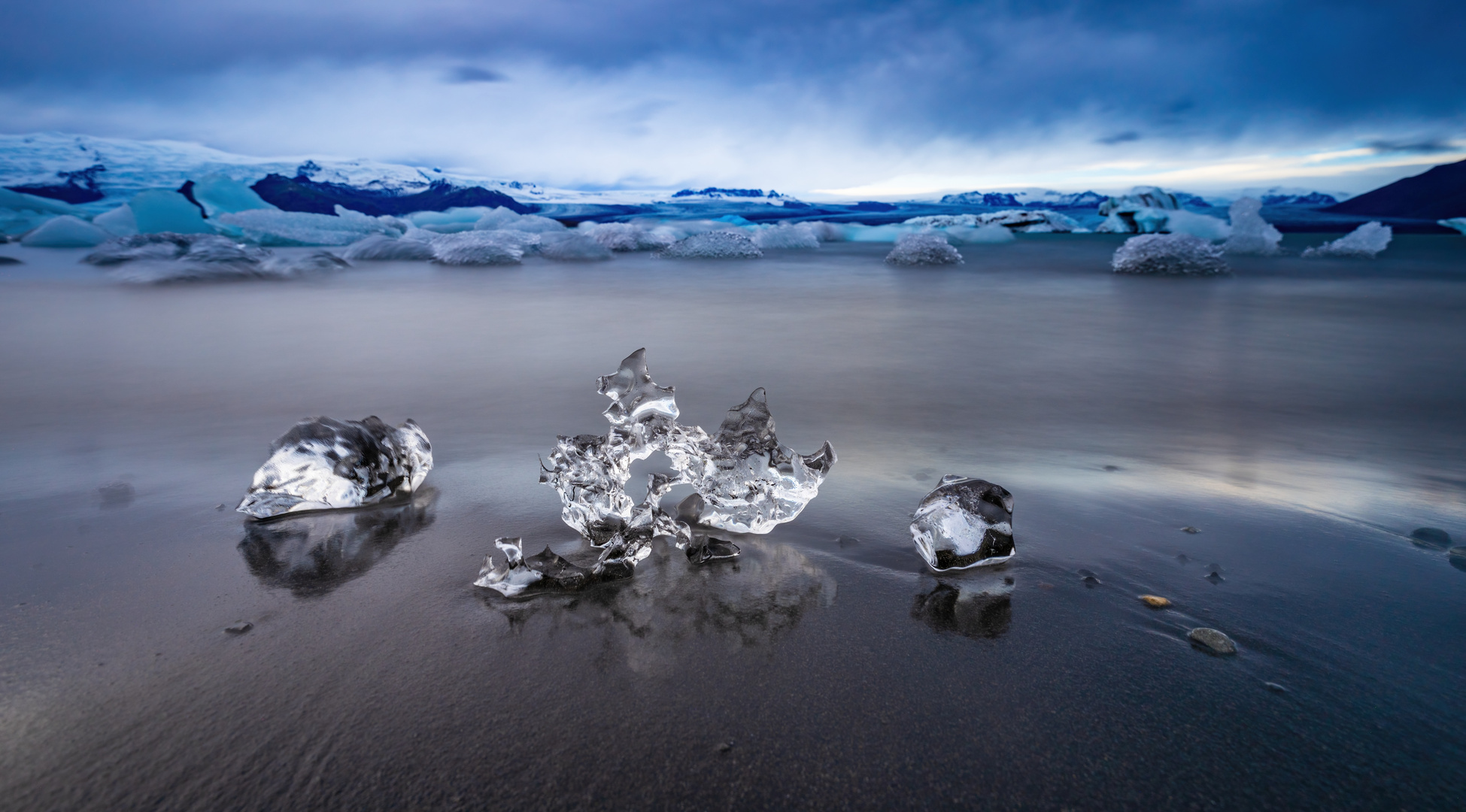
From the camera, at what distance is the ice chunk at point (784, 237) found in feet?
45.9

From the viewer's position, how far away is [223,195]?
15.8 meters

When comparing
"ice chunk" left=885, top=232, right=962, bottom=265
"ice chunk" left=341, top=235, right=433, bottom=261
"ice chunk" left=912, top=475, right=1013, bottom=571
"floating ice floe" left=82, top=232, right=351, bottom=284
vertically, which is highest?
"ice chunk" left=885, top=232, right=962, bottom=265

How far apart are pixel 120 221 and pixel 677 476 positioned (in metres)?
16.7

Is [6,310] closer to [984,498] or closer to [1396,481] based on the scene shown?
[984,498]

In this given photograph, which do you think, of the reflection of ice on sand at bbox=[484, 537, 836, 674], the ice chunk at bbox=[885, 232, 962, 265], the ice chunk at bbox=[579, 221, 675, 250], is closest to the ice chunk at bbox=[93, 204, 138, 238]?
the ice chunk at bbox=[579, 221, 675, 250]

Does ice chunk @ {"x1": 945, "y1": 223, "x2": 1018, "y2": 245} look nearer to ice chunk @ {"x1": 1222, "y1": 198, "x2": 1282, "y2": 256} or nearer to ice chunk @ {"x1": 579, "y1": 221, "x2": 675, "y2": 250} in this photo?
ice chunk @ {"x1": 1222, "y1": 198, "x2": 1282, "y2": 256}

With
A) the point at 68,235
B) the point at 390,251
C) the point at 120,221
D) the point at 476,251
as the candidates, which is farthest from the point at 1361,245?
the point at 120,221

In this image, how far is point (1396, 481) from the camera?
5.84ft

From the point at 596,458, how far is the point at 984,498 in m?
0.75

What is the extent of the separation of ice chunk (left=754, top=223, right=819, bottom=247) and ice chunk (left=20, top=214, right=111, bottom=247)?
36.7 ft

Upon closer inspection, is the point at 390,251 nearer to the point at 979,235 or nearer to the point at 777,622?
the point at 777,622

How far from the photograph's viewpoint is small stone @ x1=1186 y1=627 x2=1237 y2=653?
101 centimetres

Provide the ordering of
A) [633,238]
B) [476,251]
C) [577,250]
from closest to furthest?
[476,251] → [577,250] → [633,238]

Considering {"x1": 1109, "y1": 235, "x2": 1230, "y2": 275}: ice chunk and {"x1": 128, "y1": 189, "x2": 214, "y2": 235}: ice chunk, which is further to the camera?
{"x1": 128, "y1": 189, "x2": 214, "y2": 235}: ice chunk
